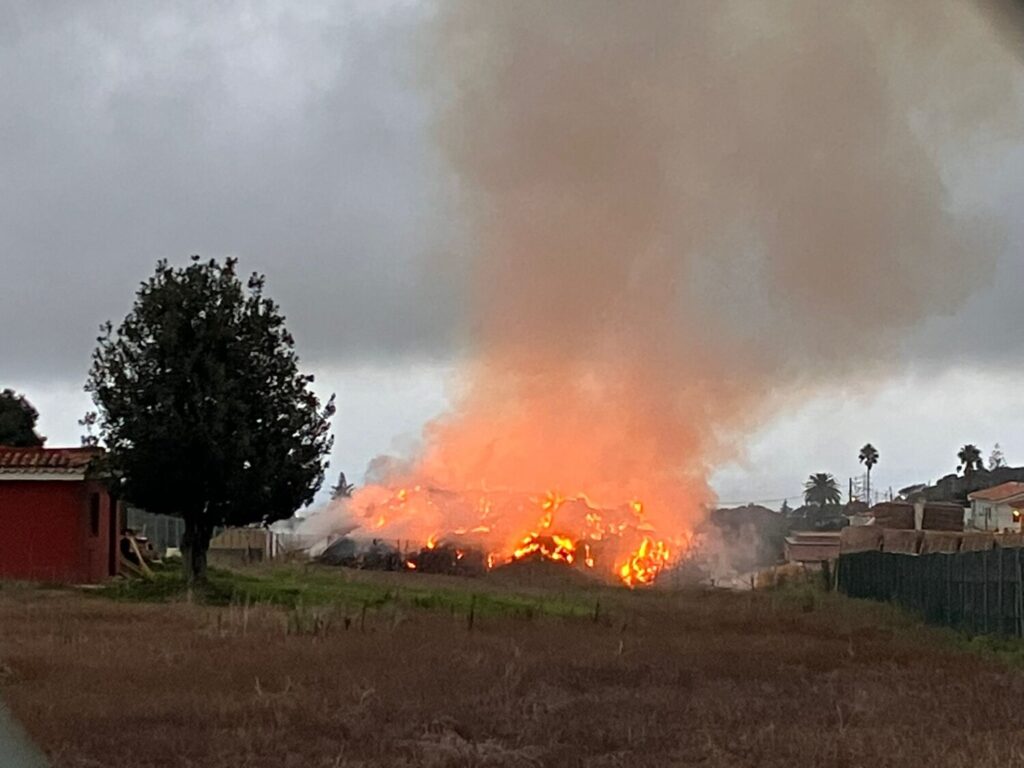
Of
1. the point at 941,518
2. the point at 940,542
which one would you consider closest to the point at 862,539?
the point at 941,518

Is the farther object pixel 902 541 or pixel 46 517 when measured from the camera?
pixel 902 541

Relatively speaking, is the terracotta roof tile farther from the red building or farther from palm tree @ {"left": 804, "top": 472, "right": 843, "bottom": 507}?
palm tree @ {"left": 804, "top": 472, "right": 843, "bottom": 507}

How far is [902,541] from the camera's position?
4534 cm

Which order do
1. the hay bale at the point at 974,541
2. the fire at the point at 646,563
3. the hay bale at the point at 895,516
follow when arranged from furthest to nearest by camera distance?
the hay bale at the point at 895,516, the fire at the point at 646,563, the hay bale at the point at 974,541

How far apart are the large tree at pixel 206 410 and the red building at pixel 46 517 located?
3.44 m

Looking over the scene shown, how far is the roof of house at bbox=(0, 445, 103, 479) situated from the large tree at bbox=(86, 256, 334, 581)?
9.90 ft

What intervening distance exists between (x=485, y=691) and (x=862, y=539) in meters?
38.2

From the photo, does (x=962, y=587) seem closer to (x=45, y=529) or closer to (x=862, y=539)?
(x=45, y=529)

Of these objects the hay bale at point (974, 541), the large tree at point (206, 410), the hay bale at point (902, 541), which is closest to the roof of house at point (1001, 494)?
the hay bale at point (902, 541)

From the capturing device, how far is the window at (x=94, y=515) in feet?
118

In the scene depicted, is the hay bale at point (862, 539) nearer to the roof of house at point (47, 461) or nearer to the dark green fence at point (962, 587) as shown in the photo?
the dark green fence at point (962, 587)

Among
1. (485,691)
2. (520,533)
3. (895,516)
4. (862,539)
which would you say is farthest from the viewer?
(895,516)

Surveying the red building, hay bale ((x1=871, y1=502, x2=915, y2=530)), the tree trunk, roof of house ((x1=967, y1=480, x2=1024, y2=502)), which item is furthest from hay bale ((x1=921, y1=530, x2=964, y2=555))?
roof of house ((x1=967, y1=480, x2=1024, y2=502))

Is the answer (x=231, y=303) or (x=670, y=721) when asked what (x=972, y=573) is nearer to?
(x=670, y=721)
